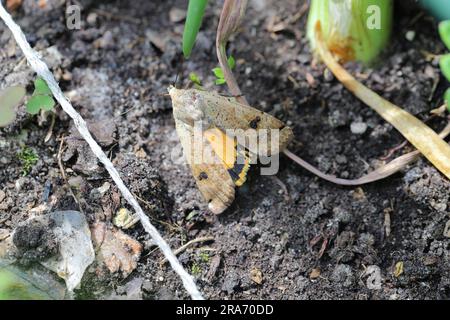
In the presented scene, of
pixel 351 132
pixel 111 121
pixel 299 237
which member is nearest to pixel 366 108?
pixel 351 132

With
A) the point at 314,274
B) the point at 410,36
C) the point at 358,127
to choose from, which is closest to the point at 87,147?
the point at 314,274

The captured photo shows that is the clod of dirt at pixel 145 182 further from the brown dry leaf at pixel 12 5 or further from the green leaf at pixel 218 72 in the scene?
the brown dry leaf at pixel 12 5

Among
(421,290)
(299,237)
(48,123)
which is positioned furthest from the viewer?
(48,123)

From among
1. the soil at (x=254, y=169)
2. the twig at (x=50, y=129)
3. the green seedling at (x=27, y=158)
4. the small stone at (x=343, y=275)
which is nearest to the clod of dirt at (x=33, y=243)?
the soil at (x=254, y=169)

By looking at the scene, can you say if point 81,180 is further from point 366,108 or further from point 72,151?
point 366,108

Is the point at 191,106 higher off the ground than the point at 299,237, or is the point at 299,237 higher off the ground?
the point at 191,106

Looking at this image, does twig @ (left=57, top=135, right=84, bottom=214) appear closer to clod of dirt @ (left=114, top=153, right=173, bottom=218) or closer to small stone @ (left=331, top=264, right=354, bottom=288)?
clod of dirt @ (left=114, top=153, right=173, bottom=218)
